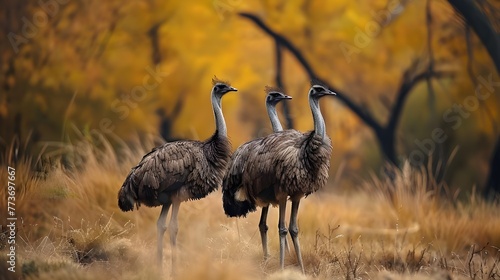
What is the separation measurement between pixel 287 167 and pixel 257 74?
6.74m

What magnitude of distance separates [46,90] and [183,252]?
638cm

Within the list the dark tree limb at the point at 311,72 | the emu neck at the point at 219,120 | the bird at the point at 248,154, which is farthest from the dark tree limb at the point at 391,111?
the emu neck at the point at 219,120

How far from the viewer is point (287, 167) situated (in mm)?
7566

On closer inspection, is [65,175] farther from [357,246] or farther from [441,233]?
[441,233]

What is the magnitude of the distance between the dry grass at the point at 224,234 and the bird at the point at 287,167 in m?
0.52

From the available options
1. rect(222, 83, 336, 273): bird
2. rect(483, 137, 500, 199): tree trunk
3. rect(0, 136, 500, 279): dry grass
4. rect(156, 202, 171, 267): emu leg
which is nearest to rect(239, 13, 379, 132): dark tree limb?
rect(483, 137, 500, 199): tree trunk

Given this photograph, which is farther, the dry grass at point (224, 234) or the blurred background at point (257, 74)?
the blurred background at point (257, 74)

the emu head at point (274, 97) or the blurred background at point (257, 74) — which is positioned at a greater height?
the emu head at point (274, 97)

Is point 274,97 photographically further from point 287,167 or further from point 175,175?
point 175,175

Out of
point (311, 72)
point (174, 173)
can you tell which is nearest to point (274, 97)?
point (174, 173)

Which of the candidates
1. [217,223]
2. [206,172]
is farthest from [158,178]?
[217,223]

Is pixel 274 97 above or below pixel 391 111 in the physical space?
above

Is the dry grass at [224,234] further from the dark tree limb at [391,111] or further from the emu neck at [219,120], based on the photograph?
the dark tree limb at [391,111]

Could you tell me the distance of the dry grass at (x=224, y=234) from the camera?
306 inches
